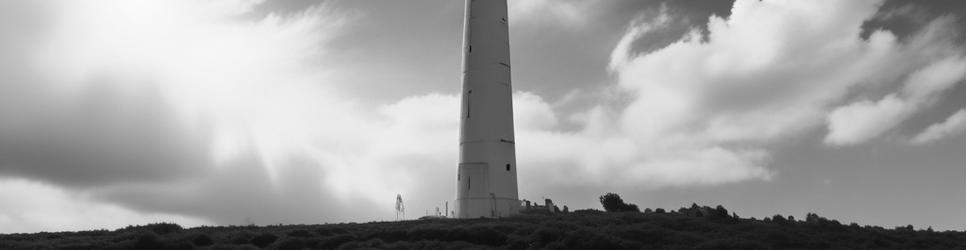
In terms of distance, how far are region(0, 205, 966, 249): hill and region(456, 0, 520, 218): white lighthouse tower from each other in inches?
182

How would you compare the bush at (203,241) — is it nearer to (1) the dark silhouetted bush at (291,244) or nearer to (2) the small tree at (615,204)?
(1) the dark silhouetted bush at (291,244)

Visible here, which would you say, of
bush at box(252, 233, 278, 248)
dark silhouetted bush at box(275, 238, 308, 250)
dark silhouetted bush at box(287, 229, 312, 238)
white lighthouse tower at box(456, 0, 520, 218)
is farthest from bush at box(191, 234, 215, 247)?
white lighthouse tower at box(456, 0, 520, 218)

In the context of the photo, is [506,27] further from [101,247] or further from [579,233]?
[101,247]

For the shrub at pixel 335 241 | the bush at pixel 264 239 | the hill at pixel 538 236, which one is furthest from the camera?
the bush at pixel 264 239

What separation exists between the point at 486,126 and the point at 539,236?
45.2 feet

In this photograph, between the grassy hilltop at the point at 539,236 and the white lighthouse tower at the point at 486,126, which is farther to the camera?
the white lighthouse tower at the point at 486,126

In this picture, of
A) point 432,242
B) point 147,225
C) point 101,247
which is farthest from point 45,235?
point 432,242

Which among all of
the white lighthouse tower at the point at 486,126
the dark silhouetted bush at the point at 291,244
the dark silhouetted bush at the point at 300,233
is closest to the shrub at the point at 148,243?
the dark silhouetted bush at the point at 291,244

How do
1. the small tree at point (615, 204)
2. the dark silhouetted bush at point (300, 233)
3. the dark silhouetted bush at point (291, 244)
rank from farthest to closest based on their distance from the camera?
1. the small tree at point (615, 204)
2. the dark silhouetted bush at point (300, 233)
3. the dark silhouetted bush at point (291, 244)

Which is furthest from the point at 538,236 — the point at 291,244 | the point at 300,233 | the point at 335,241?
the point at 300,233

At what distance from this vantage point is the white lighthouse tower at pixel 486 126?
44.6 m

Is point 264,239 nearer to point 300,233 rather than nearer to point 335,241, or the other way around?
point 300,233

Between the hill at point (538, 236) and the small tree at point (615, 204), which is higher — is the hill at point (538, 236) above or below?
below

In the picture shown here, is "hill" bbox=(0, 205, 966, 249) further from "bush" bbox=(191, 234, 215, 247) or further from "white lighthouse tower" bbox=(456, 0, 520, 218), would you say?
"white lighthouse tower" bbox=(456, 0, 520, 218)
